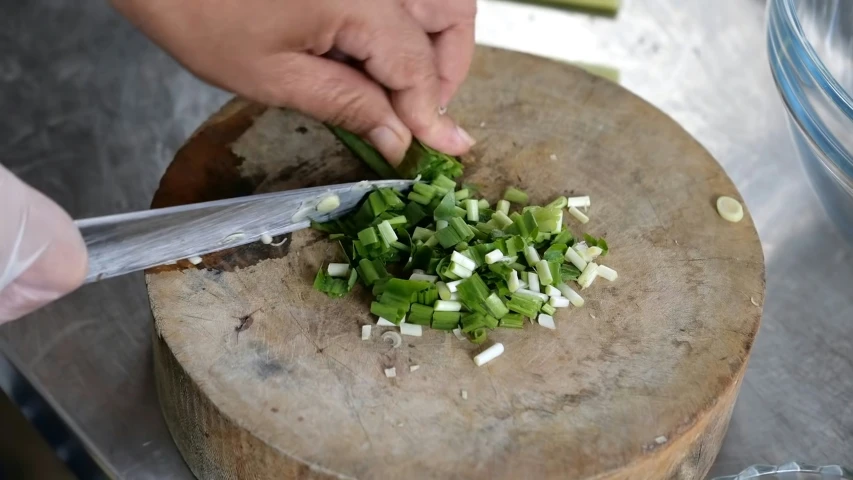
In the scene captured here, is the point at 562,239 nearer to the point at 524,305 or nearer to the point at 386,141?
the point at 524,305

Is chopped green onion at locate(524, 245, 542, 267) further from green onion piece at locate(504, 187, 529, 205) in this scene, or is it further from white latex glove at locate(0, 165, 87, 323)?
white latex glove at locate(0, 165, 87, 323)

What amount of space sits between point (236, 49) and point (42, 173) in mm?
635

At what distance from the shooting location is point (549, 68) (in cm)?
147

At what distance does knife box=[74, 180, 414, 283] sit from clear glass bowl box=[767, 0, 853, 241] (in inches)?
23.7

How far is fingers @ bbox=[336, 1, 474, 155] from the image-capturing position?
1188mm

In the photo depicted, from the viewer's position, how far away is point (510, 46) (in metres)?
1.86

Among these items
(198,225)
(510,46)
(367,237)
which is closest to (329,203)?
(367,237)

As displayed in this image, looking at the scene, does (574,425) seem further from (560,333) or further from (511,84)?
(511,84)

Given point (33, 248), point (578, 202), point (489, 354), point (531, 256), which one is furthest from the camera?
point (578, 202)

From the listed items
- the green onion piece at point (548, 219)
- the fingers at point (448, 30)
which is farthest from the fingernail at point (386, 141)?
the green onion piece at point (548, 219)

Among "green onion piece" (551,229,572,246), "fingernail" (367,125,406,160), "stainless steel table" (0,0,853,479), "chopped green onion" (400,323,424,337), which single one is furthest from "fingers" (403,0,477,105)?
"stainless steel table" (0,0,853,479)

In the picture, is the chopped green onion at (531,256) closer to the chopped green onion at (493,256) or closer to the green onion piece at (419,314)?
the chopped green onion at (493,256)

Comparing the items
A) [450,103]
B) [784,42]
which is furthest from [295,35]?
[784,42]

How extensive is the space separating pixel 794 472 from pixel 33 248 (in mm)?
999
